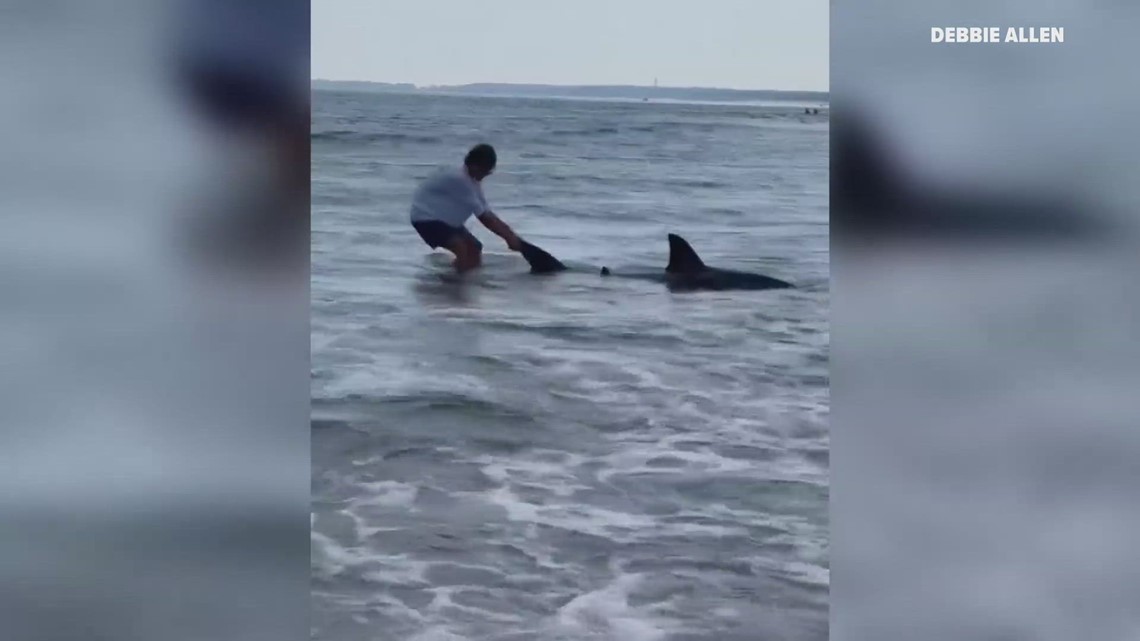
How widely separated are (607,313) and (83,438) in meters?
1.55

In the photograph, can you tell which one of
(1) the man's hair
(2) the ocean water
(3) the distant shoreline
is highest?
(3) the distant shoreline

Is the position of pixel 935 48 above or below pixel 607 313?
above

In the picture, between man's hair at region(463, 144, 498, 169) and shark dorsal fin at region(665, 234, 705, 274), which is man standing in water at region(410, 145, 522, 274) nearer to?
man's hair at region(463, 144, 498, 169)

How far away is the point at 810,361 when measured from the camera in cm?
341

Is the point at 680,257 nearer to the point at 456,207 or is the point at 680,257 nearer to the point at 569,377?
the point at 569,377

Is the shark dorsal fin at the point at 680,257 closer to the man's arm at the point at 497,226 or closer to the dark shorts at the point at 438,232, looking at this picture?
the man's arm at the point at 497,226

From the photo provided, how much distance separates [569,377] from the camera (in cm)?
339

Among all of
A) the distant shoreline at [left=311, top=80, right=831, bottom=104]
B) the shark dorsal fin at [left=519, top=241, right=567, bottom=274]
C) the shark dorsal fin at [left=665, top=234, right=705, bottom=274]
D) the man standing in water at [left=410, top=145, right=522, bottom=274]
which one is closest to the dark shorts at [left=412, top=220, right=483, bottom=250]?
the man standing in water at [left=410, top=145, right=522, bottom=274]

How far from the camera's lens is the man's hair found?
3428 mm

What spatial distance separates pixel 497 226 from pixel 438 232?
0.17 metres

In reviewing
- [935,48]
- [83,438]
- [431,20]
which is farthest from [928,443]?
[83,438]

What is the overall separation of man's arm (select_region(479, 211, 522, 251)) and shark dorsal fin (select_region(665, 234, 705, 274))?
1.46ft

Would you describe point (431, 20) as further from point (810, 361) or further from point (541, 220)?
point (810, 361)

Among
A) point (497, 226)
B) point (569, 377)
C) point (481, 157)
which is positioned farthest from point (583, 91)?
point (569, 377)
